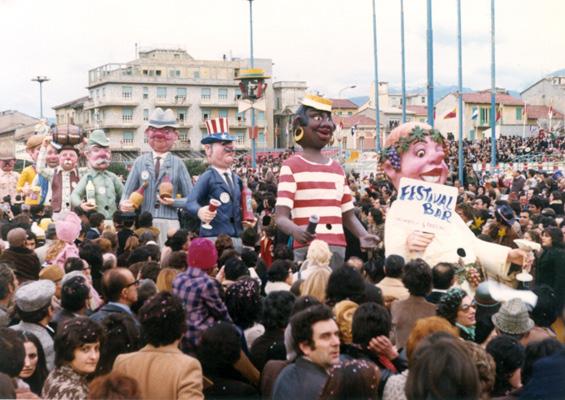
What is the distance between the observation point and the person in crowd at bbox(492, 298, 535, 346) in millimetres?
5207

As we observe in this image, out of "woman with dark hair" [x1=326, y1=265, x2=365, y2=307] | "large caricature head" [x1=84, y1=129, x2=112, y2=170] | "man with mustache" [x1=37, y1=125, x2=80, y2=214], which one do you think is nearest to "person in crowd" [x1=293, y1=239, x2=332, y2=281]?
"woman with dark hair" [x1=326, y1=265, x2=365, y2=307]

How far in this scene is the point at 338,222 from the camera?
871cm

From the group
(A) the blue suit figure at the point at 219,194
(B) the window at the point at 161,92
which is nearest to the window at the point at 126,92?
(B) the window at the point at 161,92

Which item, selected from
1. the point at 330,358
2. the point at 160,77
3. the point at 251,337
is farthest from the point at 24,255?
the point at 160,77

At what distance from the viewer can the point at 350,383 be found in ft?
12.0

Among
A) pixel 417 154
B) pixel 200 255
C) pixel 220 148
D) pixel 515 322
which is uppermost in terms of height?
pixel 220 148

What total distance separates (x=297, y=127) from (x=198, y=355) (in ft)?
14.8

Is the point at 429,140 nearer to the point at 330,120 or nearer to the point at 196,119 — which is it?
the point at 330,120

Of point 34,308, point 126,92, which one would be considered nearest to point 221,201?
point 34,308

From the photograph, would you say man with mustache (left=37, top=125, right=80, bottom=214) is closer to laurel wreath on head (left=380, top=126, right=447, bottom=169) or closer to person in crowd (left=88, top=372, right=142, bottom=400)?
laurel wreath on head (left=380, top=126, right=447, bottom=169)

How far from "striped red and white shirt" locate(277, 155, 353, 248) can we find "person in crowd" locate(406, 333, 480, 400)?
5.11 meters

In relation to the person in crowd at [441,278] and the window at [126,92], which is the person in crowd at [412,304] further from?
the window at [126,92]

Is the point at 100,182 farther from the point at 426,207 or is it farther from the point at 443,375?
the point at 443,375

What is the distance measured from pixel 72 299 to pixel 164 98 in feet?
155
